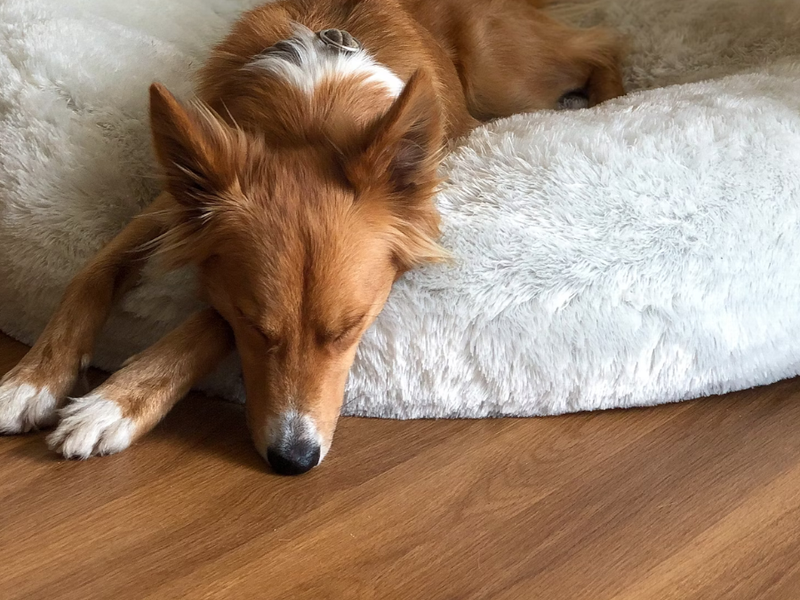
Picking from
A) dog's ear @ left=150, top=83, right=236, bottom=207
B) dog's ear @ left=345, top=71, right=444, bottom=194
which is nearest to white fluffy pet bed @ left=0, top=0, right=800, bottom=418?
dog's ear @ left=345, top=71, right=444, bottom=194

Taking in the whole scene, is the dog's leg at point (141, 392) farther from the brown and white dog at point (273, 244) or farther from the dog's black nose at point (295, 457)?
the dog's black nose at point (295, 457)

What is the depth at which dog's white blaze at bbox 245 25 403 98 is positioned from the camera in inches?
79.4

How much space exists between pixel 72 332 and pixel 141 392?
0.90ft

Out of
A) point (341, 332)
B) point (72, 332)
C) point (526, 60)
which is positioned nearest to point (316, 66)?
point (341, 332)

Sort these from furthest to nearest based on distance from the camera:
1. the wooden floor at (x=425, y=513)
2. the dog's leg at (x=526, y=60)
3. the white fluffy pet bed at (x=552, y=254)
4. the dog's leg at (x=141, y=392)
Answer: the dog's leg at (x=526, y=60) < the white fluffy pet bed at (x=552, y=254) < the dog's leg at (x=141, y=392) < the wooden floor at (x=425, y=513)

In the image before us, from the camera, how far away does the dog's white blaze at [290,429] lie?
1.70 metres

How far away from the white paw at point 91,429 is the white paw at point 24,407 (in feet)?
0.27

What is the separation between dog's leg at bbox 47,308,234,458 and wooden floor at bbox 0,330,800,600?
56 millimetres

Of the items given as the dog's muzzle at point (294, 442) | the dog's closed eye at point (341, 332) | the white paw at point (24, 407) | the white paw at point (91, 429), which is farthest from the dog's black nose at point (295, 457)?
the white paw at point (24, 407)

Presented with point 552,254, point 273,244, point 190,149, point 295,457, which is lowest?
point 295,457

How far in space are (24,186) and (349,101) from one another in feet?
3.21

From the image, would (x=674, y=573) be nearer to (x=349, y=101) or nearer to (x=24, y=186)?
(x=349, y=101)

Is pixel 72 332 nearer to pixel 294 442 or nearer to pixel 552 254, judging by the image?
pixel 294 442

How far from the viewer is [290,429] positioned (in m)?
1.70
